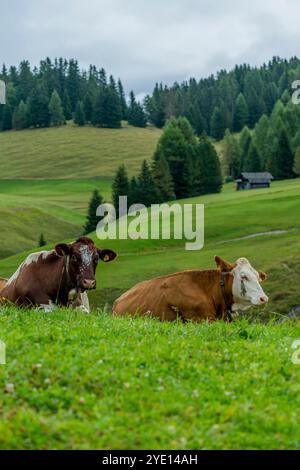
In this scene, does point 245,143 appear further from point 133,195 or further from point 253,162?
point 133,195

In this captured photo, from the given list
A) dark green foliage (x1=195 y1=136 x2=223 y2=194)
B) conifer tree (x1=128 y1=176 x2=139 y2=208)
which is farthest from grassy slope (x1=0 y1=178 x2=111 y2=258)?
dark green foliage (x1=195 y1=136 x2=223 y2=194)

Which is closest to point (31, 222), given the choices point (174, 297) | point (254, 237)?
point (254, 237)

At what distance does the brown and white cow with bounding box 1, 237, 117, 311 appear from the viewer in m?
15.3

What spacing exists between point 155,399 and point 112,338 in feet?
8.89

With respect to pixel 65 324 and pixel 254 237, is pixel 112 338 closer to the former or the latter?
pixel 65 324

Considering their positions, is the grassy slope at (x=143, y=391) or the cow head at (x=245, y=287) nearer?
the grassy slope at (x=143, y=391)

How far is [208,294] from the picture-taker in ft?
54.5

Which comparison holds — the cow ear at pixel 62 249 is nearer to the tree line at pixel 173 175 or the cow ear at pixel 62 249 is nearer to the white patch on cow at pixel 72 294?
the white patch on cow at pixel 72 294

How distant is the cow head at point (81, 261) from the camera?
15.2 metres

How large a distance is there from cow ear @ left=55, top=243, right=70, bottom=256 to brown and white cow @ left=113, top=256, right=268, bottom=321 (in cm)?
227

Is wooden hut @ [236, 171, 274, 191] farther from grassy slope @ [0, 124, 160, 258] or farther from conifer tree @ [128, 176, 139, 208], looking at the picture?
grassy slope @ [0, 124, 160, 258]

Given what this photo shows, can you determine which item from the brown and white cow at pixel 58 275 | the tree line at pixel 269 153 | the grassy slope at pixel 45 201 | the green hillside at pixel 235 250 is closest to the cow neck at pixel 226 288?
the brown and white cow at pixel 58 275

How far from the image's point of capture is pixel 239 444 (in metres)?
7.32

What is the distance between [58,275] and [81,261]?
2.33 feet
